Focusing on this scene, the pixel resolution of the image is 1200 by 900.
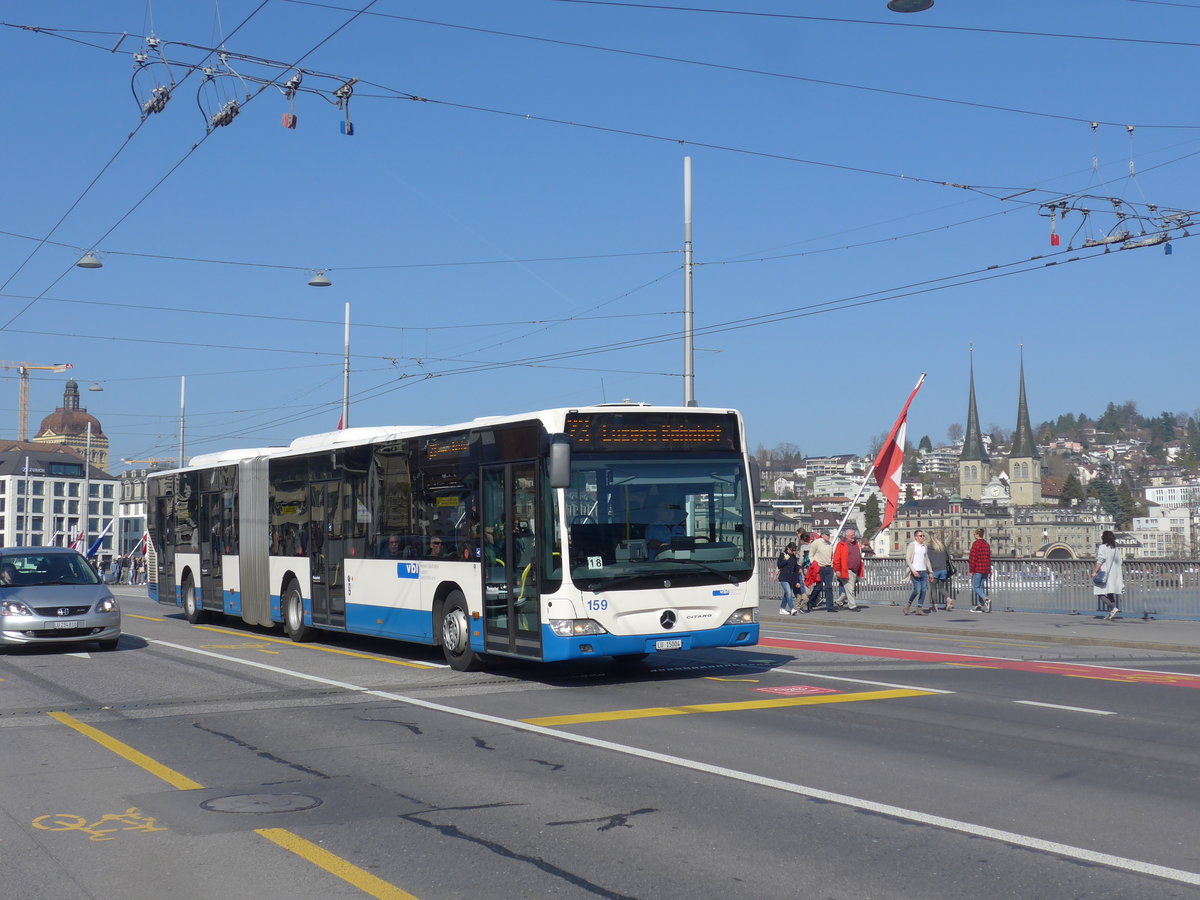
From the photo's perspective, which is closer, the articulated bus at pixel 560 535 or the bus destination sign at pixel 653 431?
the articulated bus at pixel 560 535

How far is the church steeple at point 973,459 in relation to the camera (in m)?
Answer: 191

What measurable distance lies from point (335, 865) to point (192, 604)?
20479mm

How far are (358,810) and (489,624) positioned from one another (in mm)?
7156

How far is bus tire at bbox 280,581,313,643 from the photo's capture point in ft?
67.5

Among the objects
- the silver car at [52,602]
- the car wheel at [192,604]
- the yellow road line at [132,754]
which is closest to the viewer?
the yellow road line at [132,754]

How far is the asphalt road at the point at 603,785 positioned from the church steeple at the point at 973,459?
182 metres

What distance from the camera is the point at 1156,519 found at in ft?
404

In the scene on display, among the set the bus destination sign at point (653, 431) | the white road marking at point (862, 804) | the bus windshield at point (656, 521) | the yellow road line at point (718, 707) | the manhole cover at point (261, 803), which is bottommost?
the yellow road line at point (718, 707)

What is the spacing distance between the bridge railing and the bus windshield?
23.4ft

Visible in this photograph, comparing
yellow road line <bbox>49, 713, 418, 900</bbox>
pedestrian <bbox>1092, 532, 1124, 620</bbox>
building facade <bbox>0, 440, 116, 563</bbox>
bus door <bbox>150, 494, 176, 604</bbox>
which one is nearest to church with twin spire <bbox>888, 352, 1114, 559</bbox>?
building facade <bbox>0, 440, 116, 563</bbox>

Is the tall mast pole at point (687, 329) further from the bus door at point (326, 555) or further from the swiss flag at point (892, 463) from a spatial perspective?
the bus door at point (326, 555)

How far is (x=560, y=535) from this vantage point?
1372 centimetres

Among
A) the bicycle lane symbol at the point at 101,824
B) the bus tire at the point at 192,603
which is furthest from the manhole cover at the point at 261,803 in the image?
the bus tire at the point at 192,603

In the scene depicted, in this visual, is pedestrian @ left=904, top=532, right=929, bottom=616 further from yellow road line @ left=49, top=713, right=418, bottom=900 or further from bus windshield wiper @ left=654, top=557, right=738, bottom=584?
yellow road line @ left=49, top=713, right=418, bottom=900
